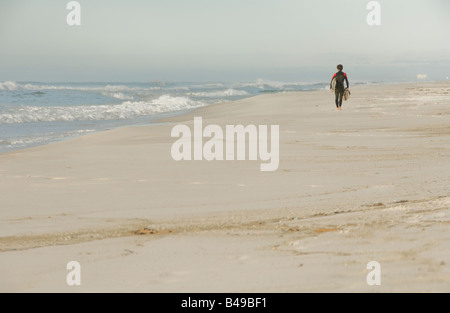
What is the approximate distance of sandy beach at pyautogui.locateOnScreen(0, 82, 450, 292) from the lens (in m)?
3.26

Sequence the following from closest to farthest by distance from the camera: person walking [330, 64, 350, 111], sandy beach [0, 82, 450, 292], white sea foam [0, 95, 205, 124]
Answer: sandy beach [0, 82, 450, 292] < person walking [330, 64, 350, 111] < white sea foam [0, 95, 205, 124]

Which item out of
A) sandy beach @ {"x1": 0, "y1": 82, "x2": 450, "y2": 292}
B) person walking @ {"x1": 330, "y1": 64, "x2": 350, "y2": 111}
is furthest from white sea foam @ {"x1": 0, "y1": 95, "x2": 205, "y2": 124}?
sandy beach @ {"x1": 0, "y1": 82, "x2": 450, "y2": 292}

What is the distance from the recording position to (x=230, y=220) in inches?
183

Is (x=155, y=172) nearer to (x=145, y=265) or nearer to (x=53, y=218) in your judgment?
(x=53, y=218)

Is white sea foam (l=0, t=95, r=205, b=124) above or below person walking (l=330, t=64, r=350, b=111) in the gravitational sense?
below

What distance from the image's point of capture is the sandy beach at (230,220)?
3256 millimetres

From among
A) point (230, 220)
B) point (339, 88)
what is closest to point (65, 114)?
point (339, 88)

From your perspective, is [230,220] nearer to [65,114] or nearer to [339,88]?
[339,88]

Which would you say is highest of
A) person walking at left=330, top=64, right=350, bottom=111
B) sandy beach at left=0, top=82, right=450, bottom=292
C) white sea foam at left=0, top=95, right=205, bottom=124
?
person walking at left=330, top=64, right=350, bottom=111

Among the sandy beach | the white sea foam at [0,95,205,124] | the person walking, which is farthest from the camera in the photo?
the white sea foam at [0,95,205,124]

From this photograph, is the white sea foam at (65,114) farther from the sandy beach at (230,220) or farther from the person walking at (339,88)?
the sandy beach at (230,220)

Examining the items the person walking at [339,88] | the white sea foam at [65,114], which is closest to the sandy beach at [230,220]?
the person walking at [339,88]

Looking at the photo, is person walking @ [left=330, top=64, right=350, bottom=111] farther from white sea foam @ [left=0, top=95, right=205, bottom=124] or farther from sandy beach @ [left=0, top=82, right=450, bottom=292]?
white sea foam @ [left=0, top=95, right=205, bottom=124]

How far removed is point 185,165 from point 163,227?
9.01 ft
